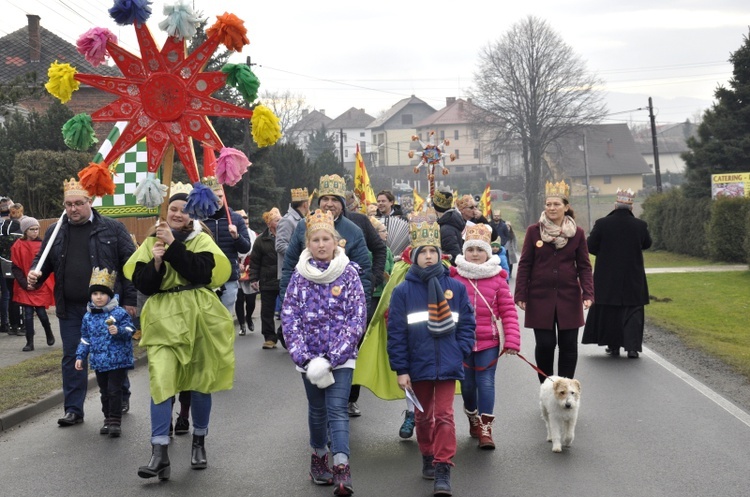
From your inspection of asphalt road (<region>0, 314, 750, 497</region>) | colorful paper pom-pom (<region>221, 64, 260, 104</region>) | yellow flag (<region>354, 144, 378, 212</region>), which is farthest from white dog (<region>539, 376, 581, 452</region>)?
yellow flag (<region>354, 144, 378, 212</region>)

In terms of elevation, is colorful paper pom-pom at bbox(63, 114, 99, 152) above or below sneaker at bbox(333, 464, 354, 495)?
above

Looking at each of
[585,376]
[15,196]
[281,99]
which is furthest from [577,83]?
[585,376]

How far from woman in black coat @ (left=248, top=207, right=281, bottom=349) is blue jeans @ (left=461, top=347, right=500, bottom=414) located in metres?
6.58

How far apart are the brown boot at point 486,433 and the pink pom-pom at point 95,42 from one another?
4094mm

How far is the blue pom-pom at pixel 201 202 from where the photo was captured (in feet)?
23.9

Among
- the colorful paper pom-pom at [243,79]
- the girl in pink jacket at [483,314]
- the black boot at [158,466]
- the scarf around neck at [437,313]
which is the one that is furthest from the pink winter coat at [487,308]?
the black boot at [158,466]

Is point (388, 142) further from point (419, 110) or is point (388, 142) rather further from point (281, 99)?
point (281, 99)

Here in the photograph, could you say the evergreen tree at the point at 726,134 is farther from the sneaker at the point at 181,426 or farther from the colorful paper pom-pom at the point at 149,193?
the colorful paper pom-pom at the point at 149,193

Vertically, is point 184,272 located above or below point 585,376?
above

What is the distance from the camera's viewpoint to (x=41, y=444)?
28.6ft

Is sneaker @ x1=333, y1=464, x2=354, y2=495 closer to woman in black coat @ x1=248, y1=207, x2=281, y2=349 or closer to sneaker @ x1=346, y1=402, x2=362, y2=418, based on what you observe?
sneaker @ x1=346, y1=402, x2=362, y2=418

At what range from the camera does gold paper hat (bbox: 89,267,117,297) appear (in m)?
8.87

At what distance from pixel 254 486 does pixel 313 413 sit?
0.61 m

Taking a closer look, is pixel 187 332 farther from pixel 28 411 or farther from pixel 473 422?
pixel 28 411
